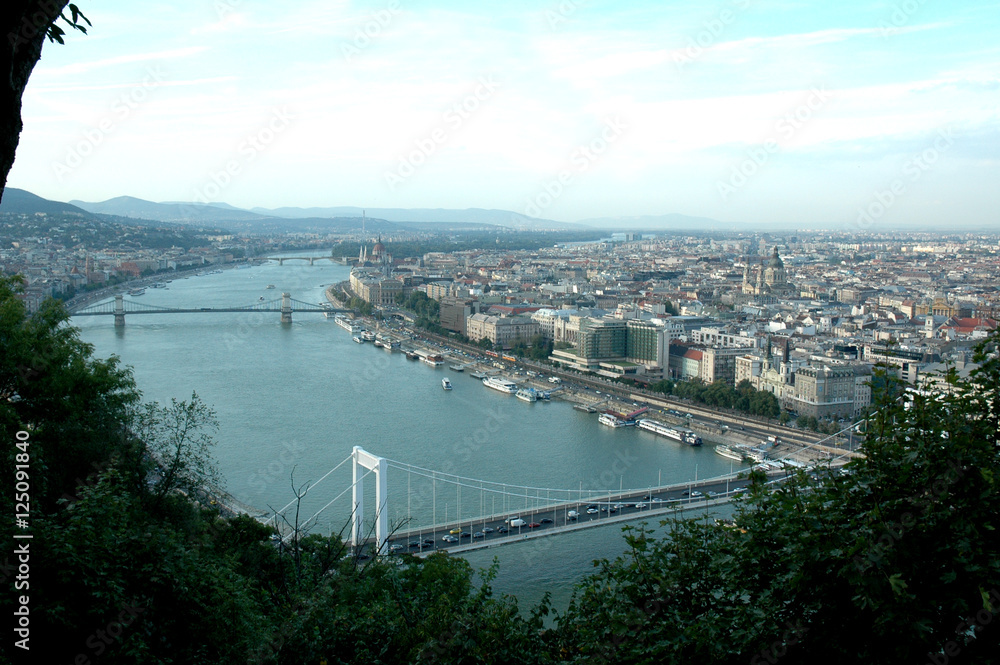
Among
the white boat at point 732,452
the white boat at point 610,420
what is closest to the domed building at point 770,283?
the white boat at point 610,420

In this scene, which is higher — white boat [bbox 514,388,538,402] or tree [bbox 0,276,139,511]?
tree [bbox 0,276,139,511]

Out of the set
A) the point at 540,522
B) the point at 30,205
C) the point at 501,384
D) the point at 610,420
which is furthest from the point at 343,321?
the point at 30,205

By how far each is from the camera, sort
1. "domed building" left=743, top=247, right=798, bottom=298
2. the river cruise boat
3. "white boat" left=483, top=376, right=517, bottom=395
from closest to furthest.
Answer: "white boat" left=483, top=376, right=517, bottom=395 → the river cruise boat → "domed building" left=743, top=247, right=798, bottom=298

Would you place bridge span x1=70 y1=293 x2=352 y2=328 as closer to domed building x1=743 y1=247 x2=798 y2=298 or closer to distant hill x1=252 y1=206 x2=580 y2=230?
domed building x1=743 y1=247 x2=798 y2=298

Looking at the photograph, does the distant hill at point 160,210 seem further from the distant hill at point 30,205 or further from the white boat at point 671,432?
the white boat at point 671,432

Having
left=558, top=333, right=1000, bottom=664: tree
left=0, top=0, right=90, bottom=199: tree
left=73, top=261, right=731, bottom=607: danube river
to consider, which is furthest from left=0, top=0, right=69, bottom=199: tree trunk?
left=73, top=261, right=731, bottom=607: danube river

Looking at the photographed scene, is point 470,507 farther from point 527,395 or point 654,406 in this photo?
point 654,406

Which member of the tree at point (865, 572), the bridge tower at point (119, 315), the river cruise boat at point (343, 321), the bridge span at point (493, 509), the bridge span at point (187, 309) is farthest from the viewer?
the river cruise boat at point (343, 321)
